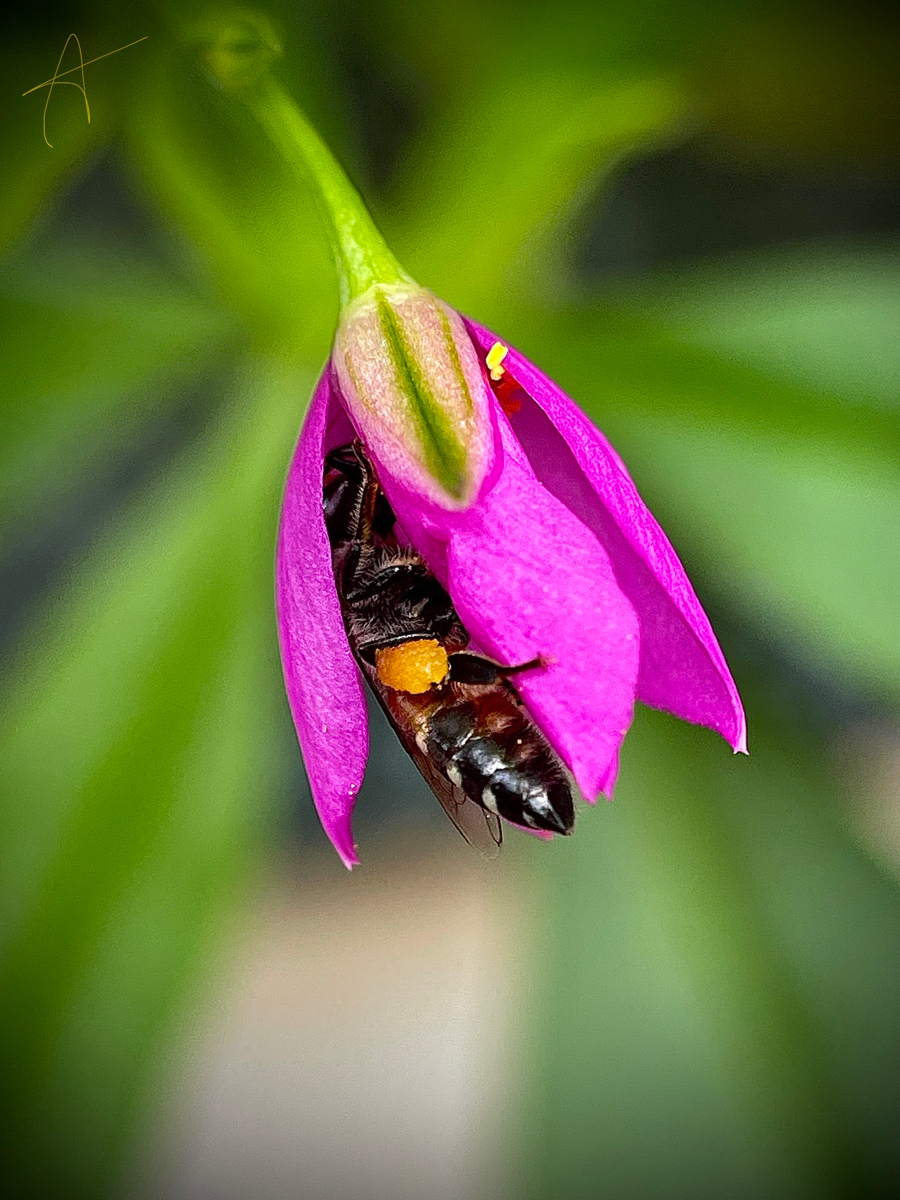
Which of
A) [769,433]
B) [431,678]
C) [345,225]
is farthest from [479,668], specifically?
[769,433]

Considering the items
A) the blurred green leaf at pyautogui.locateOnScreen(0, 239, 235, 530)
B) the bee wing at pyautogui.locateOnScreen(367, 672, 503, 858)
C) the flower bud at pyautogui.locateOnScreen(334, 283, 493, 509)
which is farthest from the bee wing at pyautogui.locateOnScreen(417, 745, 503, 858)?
the blurred green leaf at pyautogui.locateOnScreen(0, 239, 235, 530)

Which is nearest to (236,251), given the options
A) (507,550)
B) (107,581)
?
(107,581)

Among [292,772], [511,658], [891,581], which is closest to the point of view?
[511,658]

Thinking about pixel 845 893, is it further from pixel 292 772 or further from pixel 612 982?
pixel 292 772

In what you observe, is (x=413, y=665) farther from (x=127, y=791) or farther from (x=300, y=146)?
(x=127, y=791)

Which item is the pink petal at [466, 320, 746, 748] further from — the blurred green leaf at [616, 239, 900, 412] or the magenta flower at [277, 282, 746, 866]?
the blurred green leaf at [616, 239, 900, 412]

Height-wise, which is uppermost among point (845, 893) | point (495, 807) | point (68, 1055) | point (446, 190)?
point (446, 190)
